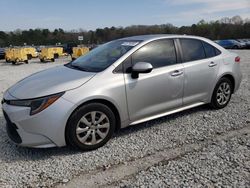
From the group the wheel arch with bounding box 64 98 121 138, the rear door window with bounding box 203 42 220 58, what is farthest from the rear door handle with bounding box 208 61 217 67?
the wheel arch with bounding box 64 98 121 138

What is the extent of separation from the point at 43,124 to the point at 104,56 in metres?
1.54

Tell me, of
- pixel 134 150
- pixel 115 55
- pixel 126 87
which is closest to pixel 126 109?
pixel 126 87

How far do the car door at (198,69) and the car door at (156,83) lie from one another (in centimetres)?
18

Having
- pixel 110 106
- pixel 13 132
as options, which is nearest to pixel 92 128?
pixel 110 106

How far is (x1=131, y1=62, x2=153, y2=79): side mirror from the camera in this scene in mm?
3760

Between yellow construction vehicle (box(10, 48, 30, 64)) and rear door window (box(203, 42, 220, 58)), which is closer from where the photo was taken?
rear door window (box(203, 42, 220, 58))

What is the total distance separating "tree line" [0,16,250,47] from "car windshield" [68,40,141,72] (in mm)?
58792

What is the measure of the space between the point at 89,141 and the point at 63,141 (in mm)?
365

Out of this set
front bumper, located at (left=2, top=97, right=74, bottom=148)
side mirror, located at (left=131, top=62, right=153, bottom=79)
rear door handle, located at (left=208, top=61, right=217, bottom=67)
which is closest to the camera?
front bumper, located at (left=2, top=97, right=74, bottom=148)

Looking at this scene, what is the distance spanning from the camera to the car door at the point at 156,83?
12.7 feet

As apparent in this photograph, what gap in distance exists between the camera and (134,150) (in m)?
3.60

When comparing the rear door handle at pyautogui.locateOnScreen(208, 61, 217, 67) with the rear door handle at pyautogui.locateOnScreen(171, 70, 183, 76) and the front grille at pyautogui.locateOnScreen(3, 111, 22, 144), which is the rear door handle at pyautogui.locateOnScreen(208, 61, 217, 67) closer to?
the rear door handle at pyautogui.locateOnScreen(171, 70, 183, 76)

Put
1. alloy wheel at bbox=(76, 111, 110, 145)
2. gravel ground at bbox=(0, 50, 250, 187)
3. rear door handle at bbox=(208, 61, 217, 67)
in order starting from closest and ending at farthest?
gravel ground at bbox=(0, 50, 250, 187), alloy wheel at bbox=(76, 111, 110, 145), rear door handle at bbox=(208, 61, 217, 67)

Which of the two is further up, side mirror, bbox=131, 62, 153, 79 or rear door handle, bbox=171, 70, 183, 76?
side mirror, bbox=131, 62, 153, 79
